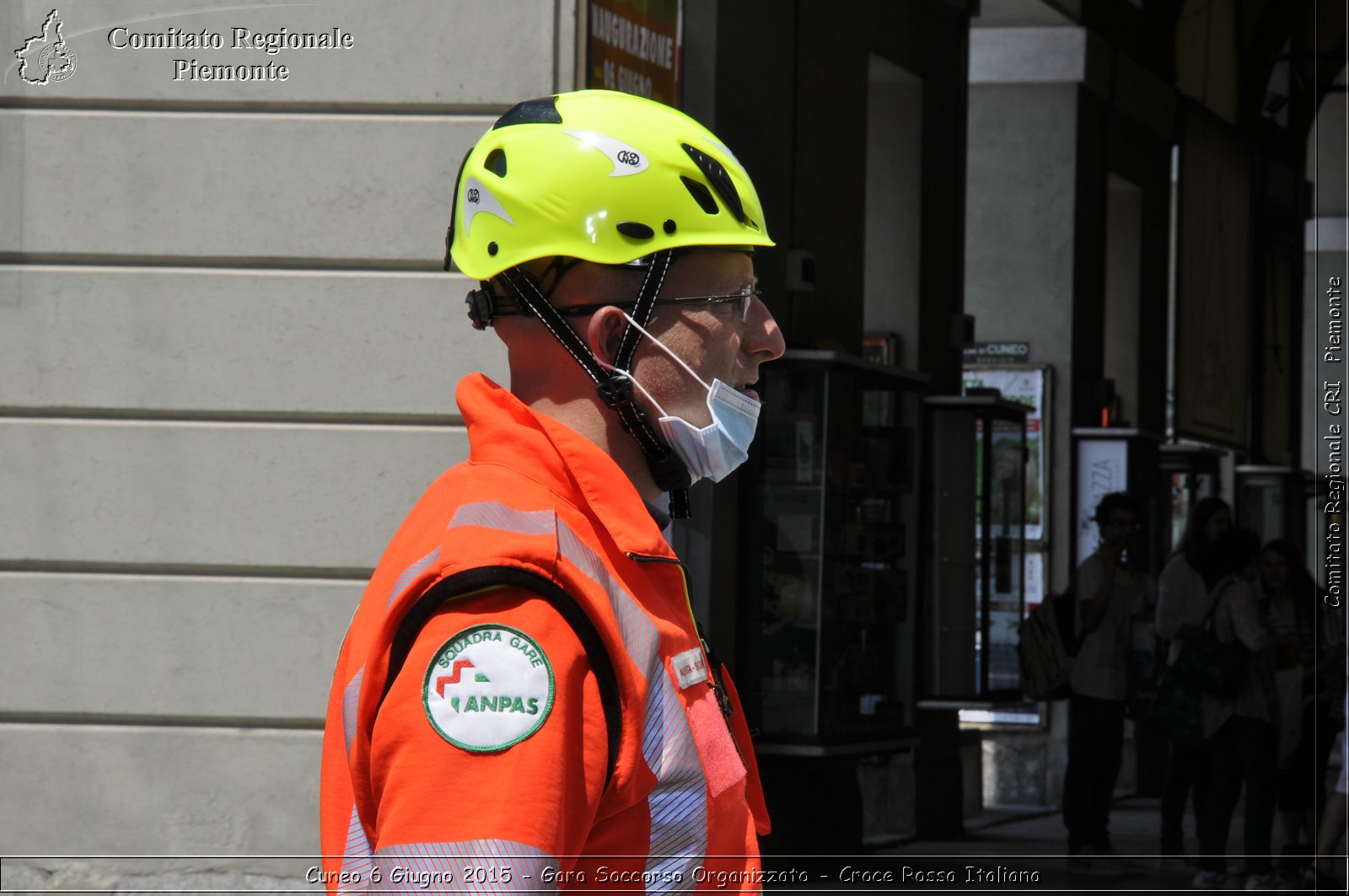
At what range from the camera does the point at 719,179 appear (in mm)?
1751

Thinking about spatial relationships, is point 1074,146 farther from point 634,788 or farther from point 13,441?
point 634,788

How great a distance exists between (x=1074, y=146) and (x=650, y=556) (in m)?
11.0

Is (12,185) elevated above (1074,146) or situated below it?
below

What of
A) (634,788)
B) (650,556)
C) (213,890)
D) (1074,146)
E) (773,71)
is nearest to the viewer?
(634,788)

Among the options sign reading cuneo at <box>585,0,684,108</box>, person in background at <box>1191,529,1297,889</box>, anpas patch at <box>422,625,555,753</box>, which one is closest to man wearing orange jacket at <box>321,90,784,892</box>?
anpas patch at <box>422,625,555,753</box>

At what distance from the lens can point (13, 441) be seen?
15.8 ft

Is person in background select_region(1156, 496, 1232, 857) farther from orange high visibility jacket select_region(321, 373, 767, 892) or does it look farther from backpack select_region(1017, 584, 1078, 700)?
orange high visibility jacket select_region(321, 373, 767, 892)

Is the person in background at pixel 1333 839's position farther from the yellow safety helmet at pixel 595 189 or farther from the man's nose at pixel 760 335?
the yellow safety helmet at pixel 595 189

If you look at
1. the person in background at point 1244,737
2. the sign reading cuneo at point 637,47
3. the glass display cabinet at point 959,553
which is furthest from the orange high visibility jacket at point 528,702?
the glass display cabinet at point 959,553

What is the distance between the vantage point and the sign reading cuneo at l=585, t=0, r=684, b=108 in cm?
496

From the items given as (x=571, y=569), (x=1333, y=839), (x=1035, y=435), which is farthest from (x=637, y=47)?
(x=1035, y=435)

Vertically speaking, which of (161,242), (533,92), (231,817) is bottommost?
(231,817)

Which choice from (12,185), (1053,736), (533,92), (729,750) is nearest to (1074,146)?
(1053,736)

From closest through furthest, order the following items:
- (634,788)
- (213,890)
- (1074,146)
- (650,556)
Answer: (634,788), (650,556), (213,890), (1074,146)
